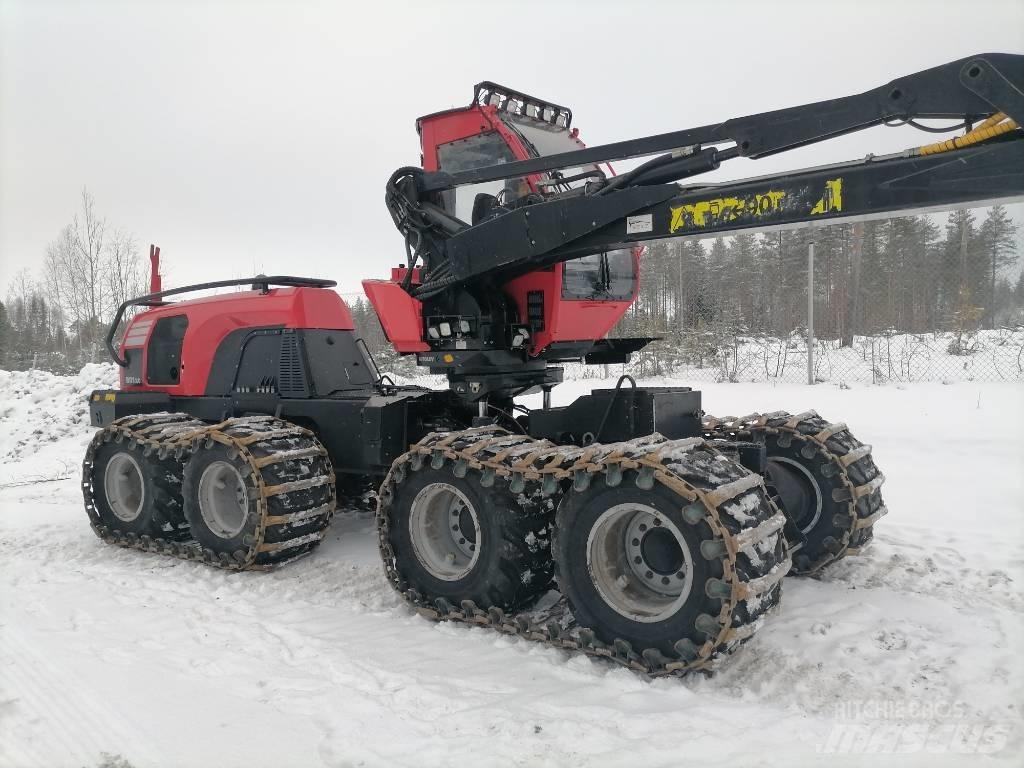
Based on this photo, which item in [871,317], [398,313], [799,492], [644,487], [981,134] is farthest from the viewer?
[871,317]

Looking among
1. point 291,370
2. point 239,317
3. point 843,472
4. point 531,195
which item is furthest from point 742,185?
point 239,317

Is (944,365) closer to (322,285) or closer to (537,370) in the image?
(537,370)

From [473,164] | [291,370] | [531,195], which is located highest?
[473,164]

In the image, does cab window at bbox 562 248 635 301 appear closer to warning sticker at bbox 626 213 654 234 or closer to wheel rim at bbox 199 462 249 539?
warning sticker at bbox 626 213 654 234

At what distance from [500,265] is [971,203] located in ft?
8.75

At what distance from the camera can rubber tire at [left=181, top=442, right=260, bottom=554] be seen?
210 inches

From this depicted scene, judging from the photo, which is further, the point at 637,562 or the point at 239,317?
the point at 239,317

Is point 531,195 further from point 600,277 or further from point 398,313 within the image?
point 398,313

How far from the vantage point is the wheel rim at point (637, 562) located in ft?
12.3

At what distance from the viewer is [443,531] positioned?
15.9 feet

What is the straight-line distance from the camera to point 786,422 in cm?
→ 530

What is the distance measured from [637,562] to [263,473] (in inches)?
117

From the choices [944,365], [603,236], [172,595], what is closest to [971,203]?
[603,236]

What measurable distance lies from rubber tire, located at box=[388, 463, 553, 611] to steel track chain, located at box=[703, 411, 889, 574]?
81.7 inches
